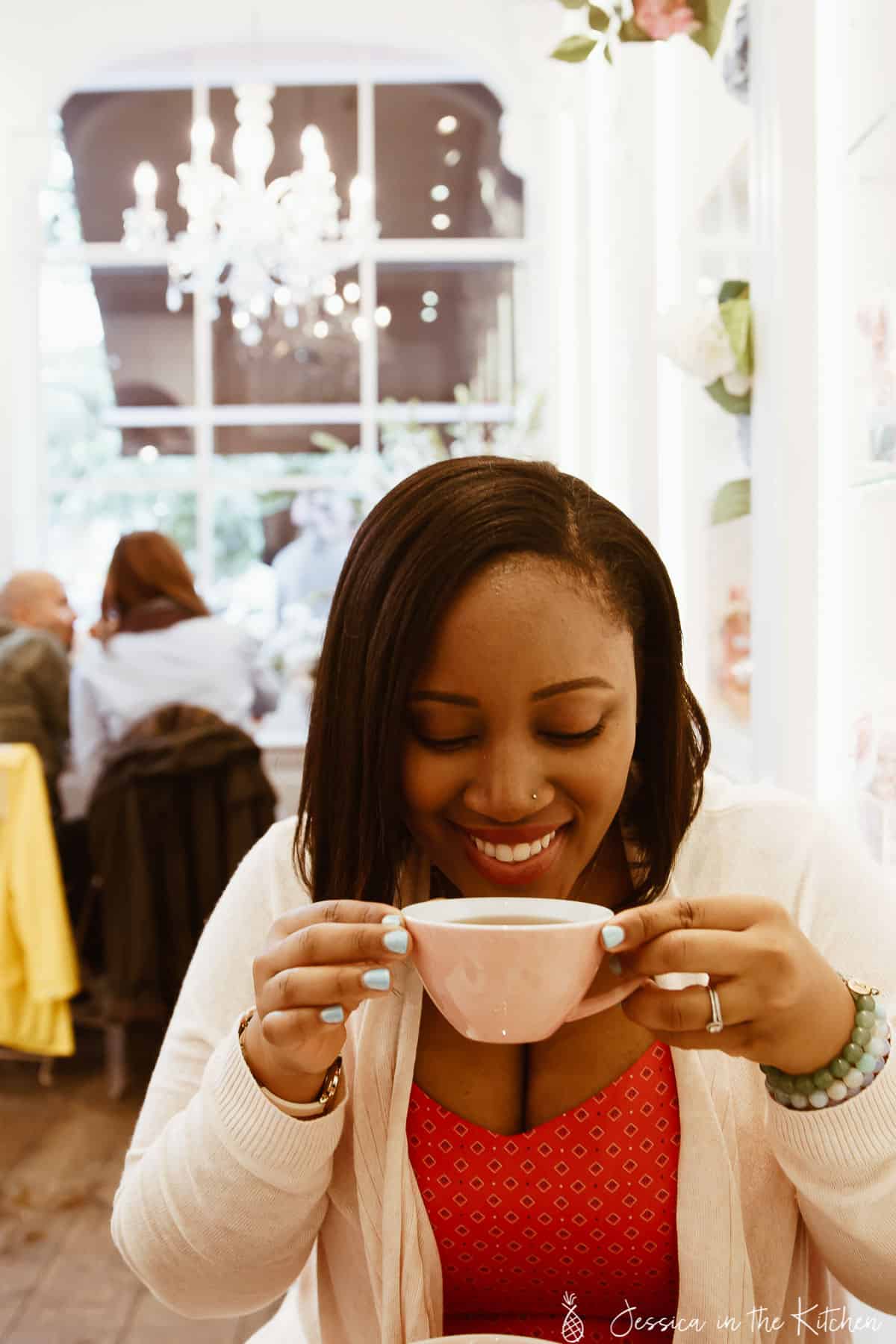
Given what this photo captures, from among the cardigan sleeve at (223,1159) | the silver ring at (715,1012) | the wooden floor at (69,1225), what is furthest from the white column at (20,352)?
the silver ring at (715,1012)

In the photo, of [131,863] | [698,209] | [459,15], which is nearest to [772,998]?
[698,209]

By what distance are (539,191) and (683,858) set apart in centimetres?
524

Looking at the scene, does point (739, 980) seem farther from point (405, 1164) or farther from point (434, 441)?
point (434, 441)

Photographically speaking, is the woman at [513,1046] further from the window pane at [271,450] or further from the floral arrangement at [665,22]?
the window pane at [271,450]

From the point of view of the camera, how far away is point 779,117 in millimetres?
1644

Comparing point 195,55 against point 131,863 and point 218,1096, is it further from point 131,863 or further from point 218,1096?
point 218,1096

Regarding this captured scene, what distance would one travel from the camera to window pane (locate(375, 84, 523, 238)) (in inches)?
235

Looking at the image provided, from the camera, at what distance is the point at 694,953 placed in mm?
710

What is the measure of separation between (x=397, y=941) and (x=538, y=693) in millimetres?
221

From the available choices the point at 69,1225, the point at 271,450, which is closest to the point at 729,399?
the point at 69,1225

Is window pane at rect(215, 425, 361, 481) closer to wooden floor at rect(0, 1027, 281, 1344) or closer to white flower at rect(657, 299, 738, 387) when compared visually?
wooden floor at rect(0, 1027, 281, 1344)

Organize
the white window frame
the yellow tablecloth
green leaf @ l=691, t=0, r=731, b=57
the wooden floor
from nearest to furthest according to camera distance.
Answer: green leaf @ l=691, t=0, r=731, b=57, the wooden floor, the yellow tablecloth, the white window frame

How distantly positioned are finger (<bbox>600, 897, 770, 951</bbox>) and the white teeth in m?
0.16

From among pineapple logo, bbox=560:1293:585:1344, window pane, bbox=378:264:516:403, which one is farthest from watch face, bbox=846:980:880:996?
window pane, bbox=378:264:516:403
